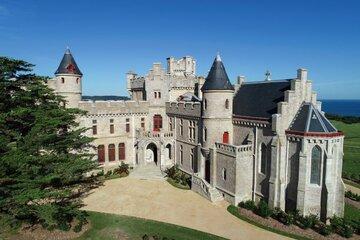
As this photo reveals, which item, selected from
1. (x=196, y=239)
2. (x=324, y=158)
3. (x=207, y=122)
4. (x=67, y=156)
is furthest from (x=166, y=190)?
(x=324, y=158)

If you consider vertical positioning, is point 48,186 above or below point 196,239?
above

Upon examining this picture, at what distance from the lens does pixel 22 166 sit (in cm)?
1814

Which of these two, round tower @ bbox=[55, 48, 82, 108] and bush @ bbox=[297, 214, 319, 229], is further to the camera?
round tower @ bbox=[55, 48, 82, 108]

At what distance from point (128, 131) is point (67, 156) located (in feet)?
59.8

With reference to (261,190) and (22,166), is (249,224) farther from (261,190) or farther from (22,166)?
(22,166)

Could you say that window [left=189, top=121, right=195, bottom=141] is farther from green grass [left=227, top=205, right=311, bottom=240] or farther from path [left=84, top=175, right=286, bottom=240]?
green grass [left=227, top=205, right=311, bottom=240]

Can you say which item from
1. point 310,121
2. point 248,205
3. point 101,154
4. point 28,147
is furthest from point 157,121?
point 28,147

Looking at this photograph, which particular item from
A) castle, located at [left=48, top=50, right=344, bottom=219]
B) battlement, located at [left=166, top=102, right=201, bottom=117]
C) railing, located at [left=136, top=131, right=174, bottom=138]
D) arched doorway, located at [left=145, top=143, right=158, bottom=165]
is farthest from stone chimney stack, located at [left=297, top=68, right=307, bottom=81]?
arched doorway, located at [left=145, top=143, right=158, bottom=165]

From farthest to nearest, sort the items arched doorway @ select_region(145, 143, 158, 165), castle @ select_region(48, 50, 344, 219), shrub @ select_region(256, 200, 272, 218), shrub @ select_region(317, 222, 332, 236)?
arched doorway @ select_region(145, 143, 158, 165)
shrub @ select_region(256, 200, 272, 218)
castle @ select_region(48, 50, 344, 219)
shrub @ select_region(317, 222, 332, 236)

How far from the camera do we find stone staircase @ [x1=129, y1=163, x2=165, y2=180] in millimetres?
35844

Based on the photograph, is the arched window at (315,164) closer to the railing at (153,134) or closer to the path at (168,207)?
the path at (168,207)

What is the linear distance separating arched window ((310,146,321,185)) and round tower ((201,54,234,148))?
921cm

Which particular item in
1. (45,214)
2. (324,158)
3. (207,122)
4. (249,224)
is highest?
(207,122)

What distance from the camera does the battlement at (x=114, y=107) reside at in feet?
121
